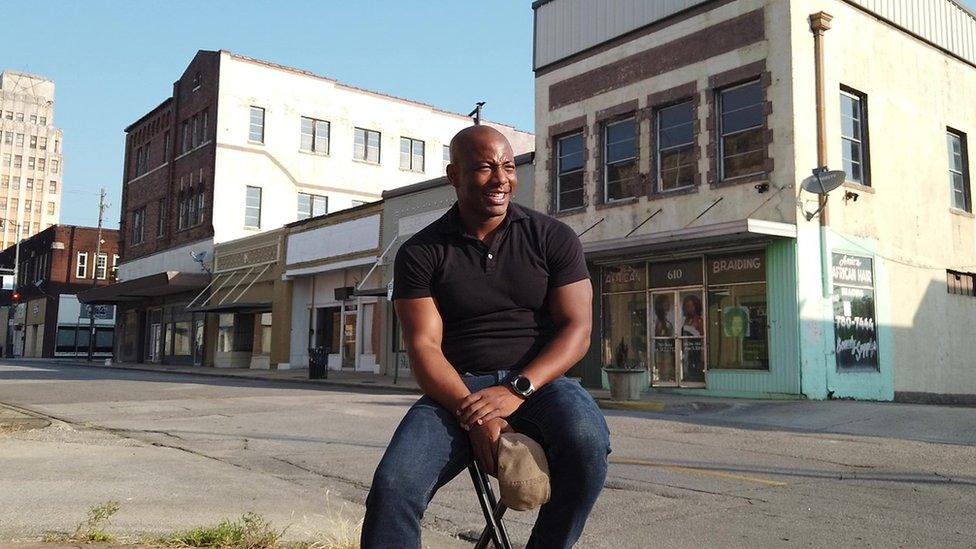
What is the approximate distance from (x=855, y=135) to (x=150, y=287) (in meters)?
31.3

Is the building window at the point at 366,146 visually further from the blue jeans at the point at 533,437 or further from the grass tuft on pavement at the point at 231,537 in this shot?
the blue jeans at the point at 533,437

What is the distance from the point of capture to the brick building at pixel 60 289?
198 feet

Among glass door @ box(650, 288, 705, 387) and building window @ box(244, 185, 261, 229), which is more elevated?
building window @ box(244, 185, 261, 229)

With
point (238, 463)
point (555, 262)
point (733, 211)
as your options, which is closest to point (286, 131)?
point (733, 211)

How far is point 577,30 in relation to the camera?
2089 cm

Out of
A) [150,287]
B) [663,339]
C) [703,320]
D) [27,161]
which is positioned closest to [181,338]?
[150,287]

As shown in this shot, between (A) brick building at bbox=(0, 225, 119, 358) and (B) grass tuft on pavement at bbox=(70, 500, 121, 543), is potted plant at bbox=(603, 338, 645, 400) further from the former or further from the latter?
(A) brick building at bbox=(0, 225, 119, 358)

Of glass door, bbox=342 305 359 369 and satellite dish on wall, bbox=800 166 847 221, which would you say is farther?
glass door, bbox=342 305 359 369

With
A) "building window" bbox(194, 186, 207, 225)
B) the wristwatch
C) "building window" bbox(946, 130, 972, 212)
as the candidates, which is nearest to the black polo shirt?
the wristwatch

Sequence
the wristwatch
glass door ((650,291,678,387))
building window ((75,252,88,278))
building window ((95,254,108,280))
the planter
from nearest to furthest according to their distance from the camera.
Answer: the wristwatch < the planter < glass door ((650,291,678,387)) < building window ((75,252,88,278)) < building window ((95,254,108,280))

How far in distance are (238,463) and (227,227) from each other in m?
30.7

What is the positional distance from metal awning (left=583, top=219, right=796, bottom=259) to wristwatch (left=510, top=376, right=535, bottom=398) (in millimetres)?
13155

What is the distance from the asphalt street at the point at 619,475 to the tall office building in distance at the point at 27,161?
12467 cm

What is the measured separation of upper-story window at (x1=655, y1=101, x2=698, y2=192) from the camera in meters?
17.8
